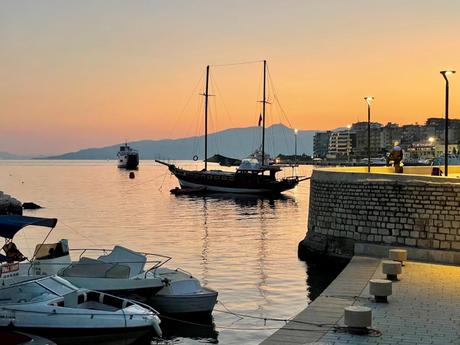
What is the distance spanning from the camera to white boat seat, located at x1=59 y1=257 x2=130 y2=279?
1845cm

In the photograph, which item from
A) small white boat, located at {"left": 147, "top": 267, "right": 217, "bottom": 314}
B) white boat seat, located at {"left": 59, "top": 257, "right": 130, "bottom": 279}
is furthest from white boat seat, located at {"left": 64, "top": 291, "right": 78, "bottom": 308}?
small white boat, located at {"left": 147, "top": 267, "right": 217, "bottom": 314}

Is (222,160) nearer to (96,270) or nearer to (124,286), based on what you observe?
(96,270)

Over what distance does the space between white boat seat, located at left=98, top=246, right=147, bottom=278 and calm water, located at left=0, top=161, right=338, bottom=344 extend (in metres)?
2.69

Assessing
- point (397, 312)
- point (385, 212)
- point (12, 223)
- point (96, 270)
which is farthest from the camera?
point (385, 212)

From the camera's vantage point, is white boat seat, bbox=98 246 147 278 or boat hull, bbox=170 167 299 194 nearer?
white boat seat, bbox=98 246 147 278

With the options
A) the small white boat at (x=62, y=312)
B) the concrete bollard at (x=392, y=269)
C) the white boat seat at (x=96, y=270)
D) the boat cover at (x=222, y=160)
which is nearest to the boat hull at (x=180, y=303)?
the white boat seat at (x=96, y=270)

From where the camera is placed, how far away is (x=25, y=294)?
15500 millimetres

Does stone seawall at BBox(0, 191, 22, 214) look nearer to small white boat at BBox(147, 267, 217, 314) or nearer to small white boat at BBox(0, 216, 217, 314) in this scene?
small white boat at BBox(0, 216, 217, 314)

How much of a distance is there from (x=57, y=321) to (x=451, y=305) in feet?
33.8

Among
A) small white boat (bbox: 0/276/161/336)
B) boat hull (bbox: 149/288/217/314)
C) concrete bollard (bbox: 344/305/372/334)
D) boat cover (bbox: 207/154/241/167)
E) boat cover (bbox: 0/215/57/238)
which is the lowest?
boat hull (bbox: 149/288/217/314)

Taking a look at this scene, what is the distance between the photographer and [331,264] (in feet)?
86.2

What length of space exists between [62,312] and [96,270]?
3844 millimetres

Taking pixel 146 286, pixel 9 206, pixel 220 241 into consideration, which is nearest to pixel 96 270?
pixel 146 286

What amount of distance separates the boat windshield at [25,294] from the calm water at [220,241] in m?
3.69
